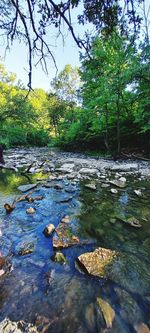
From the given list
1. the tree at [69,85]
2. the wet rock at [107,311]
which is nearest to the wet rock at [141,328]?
the wet rock at [107,311]

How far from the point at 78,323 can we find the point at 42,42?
3.00m

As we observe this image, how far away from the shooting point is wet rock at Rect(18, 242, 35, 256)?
239cm

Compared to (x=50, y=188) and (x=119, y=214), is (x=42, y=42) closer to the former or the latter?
(x=119, y=214)

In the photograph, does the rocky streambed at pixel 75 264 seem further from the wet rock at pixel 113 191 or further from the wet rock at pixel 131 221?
the wet rock at pixel 113 191

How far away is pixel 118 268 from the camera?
216 cm

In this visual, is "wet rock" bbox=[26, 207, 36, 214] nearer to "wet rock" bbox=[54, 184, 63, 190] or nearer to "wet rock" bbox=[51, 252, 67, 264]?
"wet rock" bbox=[51, 252, 67, 264]

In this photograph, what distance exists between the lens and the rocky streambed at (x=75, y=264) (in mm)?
1567

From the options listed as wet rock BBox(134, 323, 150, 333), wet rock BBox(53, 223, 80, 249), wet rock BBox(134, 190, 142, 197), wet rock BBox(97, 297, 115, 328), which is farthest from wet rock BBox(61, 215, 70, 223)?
wet rock BBox(134, 190, 142, 197)

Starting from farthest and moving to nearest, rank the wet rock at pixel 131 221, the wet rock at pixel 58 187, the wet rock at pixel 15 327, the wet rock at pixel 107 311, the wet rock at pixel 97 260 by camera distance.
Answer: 1. the wet rock at pixel 58 187
2. the wet rock at pixel 131 221
3. the wet rock at pixel 97 260
4. the wet rock at pixel 107 311
5. the wet rock at pixel 15 327

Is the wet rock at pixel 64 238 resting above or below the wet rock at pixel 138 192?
below

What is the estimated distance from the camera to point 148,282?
6.43ft

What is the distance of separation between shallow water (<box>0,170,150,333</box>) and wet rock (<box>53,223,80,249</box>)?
0.27ft

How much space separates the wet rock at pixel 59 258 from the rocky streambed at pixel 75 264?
0.04 feet

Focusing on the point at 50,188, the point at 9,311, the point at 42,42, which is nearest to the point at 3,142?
the point at 50,188
